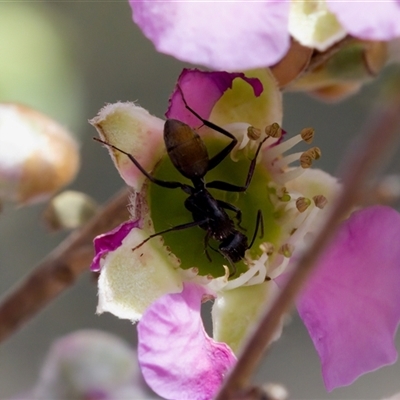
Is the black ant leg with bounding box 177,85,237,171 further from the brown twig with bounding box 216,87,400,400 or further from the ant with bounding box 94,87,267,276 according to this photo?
the brown twig with bounding box 216,87,400,400

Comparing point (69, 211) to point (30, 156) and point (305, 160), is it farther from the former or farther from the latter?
point (305, 160)

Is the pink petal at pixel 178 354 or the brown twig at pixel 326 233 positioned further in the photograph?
the pink petal at pixel 178 354

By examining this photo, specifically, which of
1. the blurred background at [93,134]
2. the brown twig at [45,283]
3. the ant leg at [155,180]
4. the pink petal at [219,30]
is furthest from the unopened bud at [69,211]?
the blurred background at [93,134]

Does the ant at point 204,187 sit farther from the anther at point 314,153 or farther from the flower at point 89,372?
the flower at point 89,372

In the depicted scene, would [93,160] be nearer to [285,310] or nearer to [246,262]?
[246,262]

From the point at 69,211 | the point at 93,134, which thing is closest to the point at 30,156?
the point at 69,211

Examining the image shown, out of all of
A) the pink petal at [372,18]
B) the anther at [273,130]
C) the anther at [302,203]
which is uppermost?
the pink petal at [372,18]
